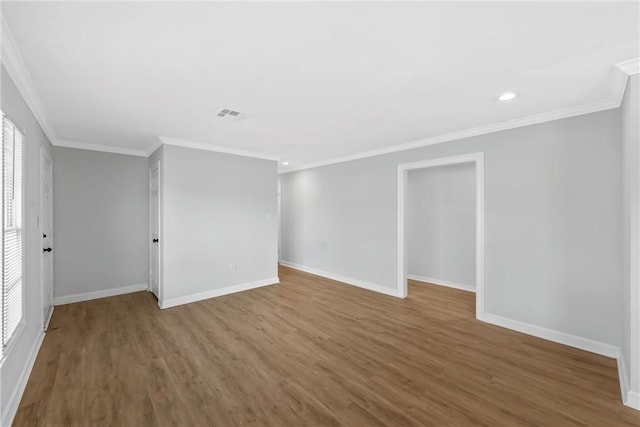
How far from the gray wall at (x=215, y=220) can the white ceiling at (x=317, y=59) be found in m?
1.21

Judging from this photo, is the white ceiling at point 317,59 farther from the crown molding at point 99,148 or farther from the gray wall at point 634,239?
the crown molding at point 99,148

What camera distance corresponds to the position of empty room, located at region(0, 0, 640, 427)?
1.74 metres

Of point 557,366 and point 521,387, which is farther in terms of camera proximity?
point 557,366

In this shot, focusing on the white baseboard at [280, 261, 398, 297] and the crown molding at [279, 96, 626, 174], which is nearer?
the crown molding at [279, 96, 626, 174]

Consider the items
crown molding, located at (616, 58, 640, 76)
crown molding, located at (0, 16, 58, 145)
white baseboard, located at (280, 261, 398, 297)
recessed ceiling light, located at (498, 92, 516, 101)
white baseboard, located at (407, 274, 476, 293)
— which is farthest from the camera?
white baseboard, located at (407, 274, 476, 293)

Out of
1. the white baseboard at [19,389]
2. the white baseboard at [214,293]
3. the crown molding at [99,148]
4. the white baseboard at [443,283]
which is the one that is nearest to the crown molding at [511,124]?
the white baseboard at [443,283]

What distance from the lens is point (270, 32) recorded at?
1646mm

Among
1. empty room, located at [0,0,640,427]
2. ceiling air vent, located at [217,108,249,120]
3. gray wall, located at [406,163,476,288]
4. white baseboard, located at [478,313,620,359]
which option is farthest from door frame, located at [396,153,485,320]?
ceiling air vent, located at [217,108,249,120]

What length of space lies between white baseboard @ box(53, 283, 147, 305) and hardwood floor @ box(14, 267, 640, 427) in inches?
15.1

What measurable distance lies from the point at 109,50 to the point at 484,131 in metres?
3.97

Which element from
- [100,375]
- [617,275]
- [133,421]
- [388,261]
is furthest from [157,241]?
[617,275]

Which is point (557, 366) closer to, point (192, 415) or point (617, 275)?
point (617, 275)

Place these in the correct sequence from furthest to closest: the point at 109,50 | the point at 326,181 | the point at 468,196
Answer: the point at 326,181 → the point at 468,196 → the point at 109,50

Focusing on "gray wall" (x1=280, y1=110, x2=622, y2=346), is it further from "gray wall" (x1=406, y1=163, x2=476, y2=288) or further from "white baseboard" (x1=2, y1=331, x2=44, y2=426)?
"white baseboard" (x1=2, y1=331, x2=44, y2=426)
